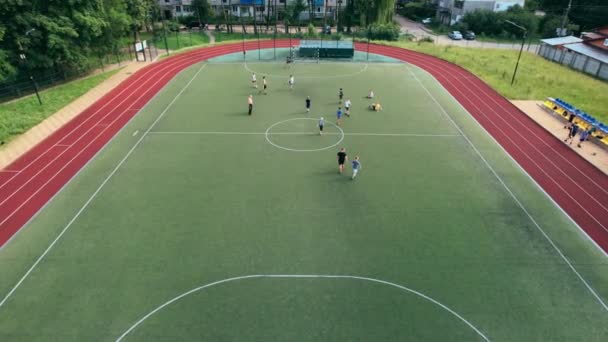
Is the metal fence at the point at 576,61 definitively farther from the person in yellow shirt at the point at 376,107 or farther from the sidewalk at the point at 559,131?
the person in yellow shirt at the point at 376,107

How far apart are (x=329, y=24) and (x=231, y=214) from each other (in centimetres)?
6664

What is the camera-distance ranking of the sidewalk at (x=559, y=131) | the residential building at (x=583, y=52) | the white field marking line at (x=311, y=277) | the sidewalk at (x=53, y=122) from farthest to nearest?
the residential building at (x=583, y=52) → the sidewalk at (x=53, y=122) → the sidewalk at (x=559, y=131) → the white field marking line at (x=311, y=277)

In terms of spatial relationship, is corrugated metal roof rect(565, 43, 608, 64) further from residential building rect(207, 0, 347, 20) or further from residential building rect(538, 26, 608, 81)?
residential building rect(207, 0, 347, 20)

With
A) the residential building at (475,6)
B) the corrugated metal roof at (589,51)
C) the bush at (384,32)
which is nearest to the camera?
the corrugated metal roof at (589,51)

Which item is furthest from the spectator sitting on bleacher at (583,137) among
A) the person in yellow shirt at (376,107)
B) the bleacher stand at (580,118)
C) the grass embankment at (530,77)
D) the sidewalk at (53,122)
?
the sidewalk at (53,122)

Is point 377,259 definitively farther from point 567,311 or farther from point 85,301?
point 85,301

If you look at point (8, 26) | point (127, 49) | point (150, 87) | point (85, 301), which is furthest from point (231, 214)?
point (127, 49)

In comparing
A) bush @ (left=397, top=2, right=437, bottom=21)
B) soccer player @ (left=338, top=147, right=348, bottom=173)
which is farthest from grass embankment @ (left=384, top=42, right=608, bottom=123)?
bush @ (left=397, top=2, right=437, bottom=21)

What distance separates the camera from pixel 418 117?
96.1 feet

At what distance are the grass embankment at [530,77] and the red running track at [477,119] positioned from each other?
2743mm

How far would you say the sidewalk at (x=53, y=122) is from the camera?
2348 centimetres

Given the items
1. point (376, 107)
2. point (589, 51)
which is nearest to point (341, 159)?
point (376, 107)

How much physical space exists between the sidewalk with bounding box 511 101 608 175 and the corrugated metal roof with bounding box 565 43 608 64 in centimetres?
1781

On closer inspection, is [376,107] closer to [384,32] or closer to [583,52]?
[384,32]
